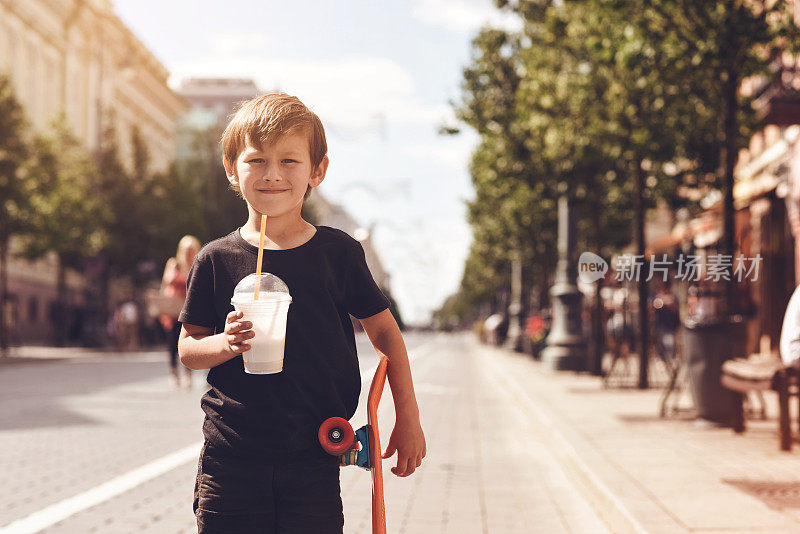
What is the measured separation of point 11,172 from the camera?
91.7 ft

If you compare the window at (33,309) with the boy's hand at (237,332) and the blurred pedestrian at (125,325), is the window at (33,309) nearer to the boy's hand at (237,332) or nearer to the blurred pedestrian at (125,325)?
the blurred pedestrian at (125,325)

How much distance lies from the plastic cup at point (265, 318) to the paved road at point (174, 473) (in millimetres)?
3507

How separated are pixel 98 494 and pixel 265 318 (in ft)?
15.8

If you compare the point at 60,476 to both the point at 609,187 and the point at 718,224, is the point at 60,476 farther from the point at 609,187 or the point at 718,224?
the point at 718,224

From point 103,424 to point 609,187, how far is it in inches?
502

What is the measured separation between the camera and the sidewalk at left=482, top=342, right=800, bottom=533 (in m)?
5.85

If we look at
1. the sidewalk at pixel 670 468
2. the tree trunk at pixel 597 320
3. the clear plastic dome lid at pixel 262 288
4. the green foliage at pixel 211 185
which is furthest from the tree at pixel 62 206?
the clear plastic dome lid at pixel 262 288

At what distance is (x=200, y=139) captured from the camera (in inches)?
2488

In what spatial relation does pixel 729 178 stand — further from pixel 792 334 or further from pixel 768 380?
pixel 792 334

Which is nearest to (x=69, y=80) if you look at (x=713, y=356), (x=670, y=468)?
(x=713, y=356)

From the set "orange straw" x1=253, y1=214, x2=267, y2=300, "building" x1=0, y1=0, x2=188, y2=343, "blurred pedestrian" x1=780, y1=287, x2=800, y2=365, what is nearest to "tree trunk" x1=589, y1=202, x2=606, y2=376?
"blurred pedestrian" x1=780, y1=287, x2=800, y2=365

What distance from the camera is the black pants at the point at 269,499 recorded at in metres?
2.79

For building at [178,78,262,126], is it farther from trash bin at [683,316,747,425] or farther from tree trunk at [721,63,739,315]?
trash bin at [683,316,747,425]

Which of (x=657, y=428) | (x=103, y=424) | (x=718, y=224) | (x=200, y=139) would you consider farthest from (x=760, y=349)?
(x=200, y=139)
